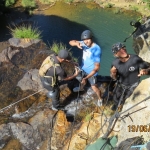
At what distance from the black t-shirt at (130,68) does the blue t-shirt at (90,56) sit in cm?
56

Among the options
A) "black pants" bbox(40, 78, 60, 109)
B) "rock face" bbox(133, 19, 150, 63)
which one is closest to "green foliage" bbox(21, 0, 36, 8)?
"rock face" bbox(133, 19, 150, 63)

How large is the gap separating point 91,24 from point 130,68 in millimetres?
9672

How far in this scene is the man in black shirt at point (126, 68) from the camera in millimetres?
4445

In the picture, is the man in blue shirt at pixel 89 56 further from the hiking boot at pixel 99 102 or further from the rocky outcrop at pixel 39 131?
the rocky outcrop at pixel 39 131

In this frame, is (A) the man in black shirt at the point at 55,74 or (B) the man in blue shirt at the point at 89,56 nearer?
(A) the man in black shirt at the point at 55,74

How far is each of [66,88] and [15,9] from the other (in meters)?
10.8

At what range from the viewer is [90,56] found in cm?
537

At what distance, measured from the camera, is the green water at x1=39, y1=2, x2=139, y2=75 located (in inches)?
489

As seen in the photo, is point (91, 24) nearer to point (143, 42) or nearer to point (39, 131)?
point (143, 42)

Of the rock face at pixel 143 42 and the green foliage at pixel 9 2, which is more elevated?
the rock face at pixel 143 42

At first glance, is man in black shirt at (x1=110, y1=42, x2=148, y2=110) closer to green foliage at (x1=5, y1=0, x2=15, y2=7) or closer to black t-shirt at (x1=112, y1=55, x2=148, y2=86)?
black t-shirt at (x1=112, y1=55, x2=148, y2=86)

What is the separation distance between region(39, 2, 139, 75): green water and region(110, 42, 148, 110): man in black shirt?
5805 millimetres
